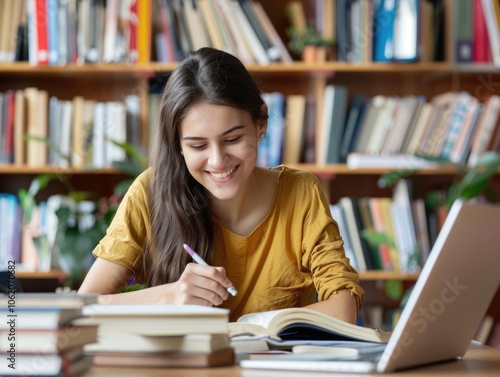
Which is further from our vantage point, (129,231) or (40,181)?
(40,181)

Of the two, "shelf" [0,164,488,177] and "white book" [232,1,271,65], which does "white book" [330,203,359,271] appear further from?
"white book" [232,1,271,65]

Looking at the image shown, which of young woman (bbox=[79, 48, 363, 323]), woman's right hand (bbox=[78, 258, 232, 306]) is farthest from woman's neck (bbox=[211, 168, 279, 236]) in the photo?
woman's right hand (bbox=[78, 258, 232, 306])

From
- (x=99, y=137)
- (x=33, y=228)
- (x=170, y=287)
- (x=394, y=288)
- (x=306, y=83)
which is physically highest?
(x=306, y=83)

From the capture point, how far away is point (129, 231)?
176 cm

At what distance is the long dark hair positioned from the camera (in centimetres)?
168

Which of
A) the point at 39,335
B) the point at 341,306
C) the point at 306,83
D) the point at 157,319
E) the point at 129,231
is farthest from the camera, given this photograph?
the point at 306,83

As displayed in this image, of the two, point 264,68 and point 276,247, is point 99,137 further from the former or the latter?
point 276,247

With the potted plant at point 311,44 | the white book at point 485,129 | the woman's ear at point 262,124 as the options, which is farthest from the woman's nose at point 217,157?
the white book at point 485,129

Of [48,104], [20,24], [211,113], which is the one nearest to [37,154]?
[48,104]

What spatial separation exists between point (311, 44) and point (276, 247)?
1.47 metres

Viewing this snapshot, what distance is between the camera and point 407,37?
122 inches

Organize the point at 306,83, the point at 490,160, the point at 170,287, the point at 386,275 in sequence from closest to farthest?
the point at 170,287, the point at 490,160, the point at 386,275, the point at 306,83

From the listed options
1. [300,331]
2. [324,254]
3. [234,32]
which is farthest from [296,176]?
[234,32]

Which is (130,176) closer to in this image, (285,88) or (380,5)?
(285,88)
